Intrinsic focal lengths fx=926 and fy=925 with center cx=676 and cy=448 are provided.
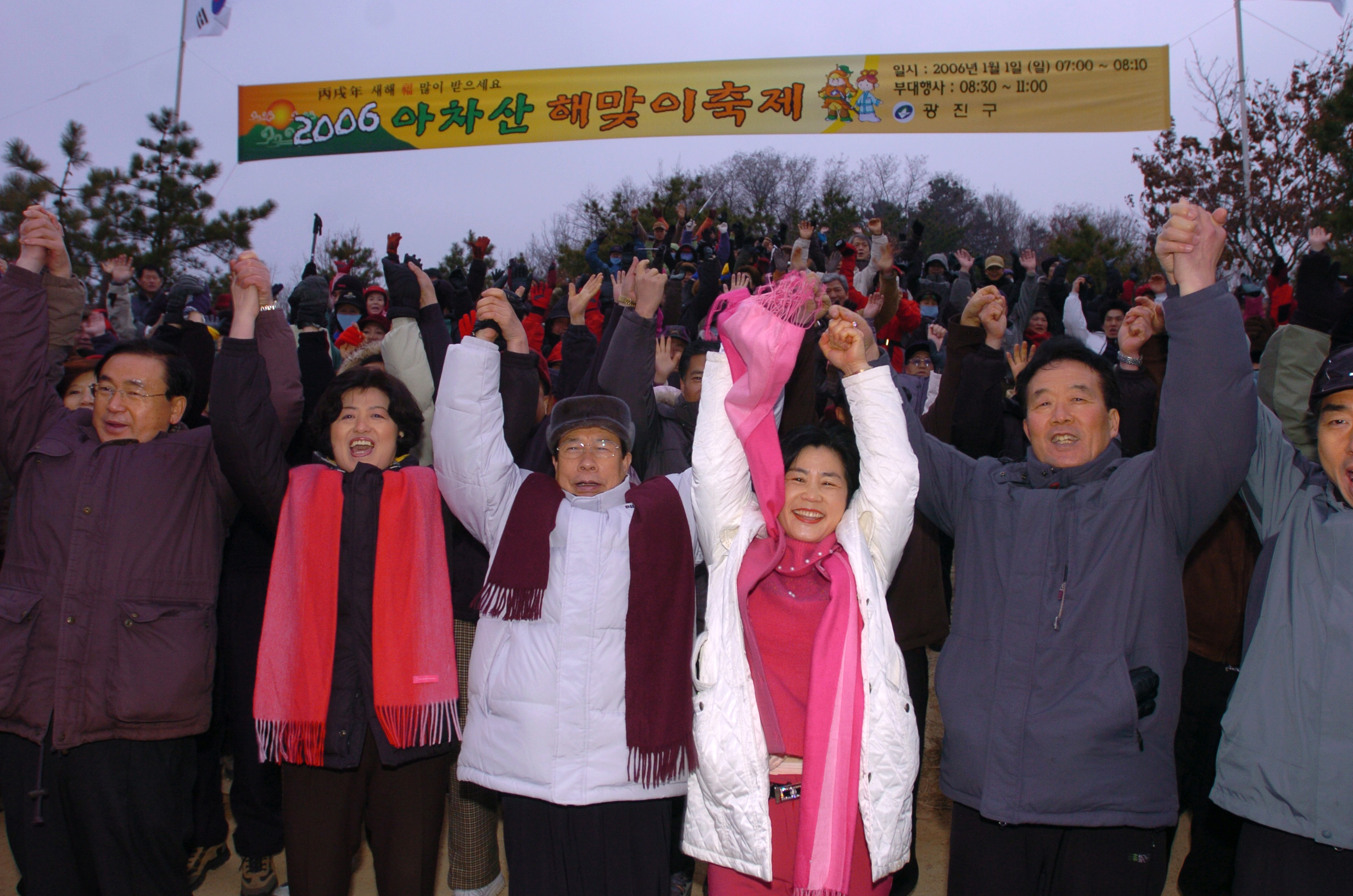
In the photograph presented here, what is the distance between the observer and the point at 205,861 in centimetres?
361

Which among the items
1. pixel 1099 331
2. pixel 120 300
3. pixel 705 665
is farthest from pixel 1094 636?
pixel 120 300

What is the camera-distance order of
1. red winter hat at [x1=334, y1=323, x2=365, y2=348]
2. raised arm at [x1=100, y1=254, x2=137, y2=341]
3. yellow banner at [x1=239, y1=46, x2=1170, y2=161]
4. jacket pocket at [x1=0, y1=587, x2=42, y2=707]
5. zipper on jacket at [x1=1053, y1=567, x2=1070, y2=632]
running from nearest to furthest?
zipper on jacket at [x1=1053, y1=567, x2=1070, y2=632], jacket pocket at [x1=0, y1=587, x2=42, y2=707], red winter hat at [x1=334, y1=323, x2=365, y2=348], raised arm at [x1=100, y1=254, x2=137, y2=341], yellow banner at [x1=239, y1=46, x2=1170, y2=161]

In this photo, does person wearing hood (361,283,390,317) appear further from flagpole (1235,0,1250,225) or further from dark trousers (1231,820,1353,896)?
flagpole (1235,0,1250,225)

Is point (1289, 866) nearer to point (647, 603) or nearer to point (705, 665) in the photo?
point (705, 665)

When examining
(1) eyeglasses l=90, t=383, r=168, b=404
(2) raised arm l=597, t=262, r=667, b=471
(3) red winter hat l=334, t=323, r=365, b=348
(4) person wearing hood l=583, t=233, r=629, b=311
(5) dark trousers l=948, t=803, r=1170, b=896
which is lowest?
(5) dark trousers l=948, t=803, r=1170, b=896

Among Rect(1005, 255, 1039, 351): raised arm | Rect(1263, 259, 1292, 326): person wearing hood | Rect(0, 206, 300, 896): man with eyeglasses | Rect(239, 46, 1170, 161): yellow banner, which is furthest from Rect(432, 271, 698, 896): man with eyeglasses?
Rect(239, 46, 1170, 161): yellow banner

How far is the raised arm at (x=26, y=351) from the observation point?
2904 mm

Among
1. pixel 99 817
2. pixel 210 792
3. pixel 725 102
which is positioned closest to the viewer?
pixel 99 817

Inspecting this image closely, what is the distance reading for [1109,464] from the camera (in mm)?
2451

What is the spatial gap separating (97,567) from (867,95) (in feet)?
30.4

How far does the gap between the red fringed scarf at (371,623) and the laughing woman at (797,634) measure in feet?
2.84

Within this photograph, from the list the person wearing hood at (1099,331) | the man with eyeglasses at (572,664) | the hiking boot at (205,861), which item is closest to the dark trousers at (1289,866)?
the man with eyeglasses at (572,664)

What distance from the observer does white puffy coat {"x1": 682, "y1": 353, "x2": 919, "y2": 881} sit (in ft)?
7.66

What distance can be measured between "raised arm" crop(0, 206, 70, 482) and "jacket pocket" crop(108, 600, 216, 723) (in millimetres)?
711
